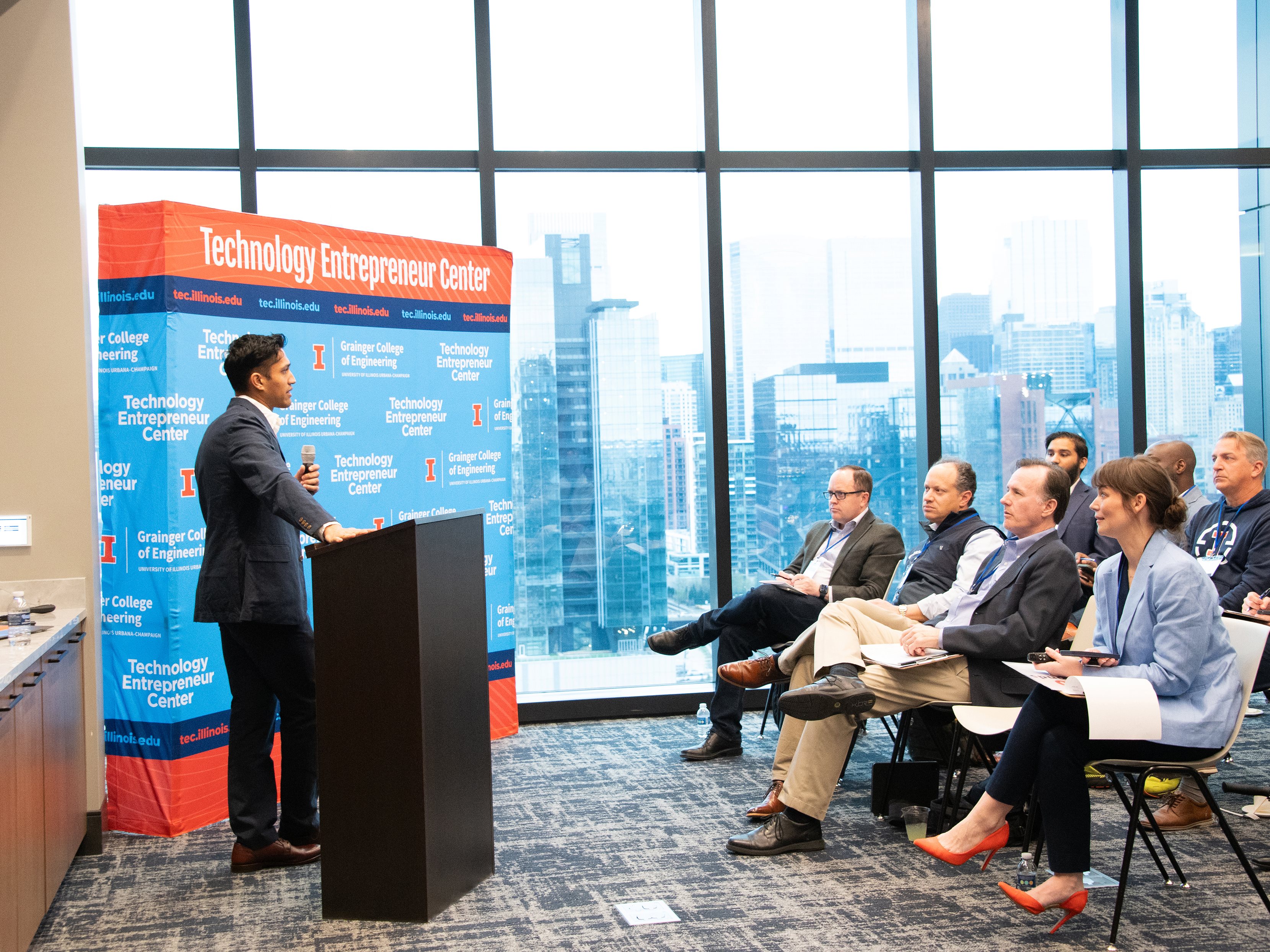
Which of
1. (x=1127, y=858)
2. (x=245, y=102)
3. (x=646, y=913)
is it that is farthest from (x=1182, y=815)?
(x=245, y=102)

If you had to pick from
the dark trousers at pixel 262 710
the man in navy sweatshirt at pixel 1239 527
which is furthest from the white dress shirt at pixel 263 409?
the man in navy sweatshirt at pixel 1239 527

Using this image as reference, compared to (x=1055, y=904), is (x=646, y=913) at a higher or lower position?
lower

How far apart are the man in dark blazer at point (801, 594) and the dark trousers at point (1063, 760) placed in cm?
155

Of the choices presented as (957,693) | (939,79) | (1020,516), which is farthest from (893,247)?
(957,693)

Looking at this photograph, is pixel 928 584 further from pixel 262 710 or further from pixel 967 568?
pixel 262 710

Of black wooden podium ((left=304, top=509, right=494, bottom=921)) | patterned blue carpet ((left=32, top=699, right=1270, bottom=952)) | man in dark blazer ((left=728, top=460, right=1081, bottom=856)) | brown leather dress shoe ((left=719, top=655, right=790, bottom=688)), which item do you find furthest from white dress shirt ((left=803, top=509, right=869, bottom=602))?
black wooden podium ((left=304, top=509, right=494, bottom=921))

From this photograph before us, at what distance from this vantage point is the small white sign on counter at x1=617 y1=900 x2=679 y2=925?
2.96m

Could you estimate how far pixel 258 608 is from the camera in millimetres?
3344

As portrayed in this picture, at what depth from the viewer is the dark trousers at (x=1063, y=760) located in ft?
9.16

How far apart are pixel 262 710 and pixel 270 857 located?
0.50 m

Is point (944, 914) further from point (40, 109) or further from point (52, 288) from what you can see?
point (40, 109)

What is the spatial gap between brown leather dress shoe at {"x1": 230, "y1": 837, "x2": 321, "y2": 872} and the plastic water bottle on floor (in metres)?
2.26

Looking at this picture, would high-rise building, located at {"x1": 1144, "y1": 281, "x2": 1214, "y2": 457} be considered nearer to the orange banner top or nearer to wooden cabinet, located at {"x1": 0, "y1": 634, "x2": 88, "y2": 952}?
the orange banner top

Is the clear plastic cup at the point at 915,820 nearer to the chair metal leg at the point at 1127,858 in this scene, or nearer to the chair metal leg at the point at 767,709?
the chair metal leg at the point at 1127,858
